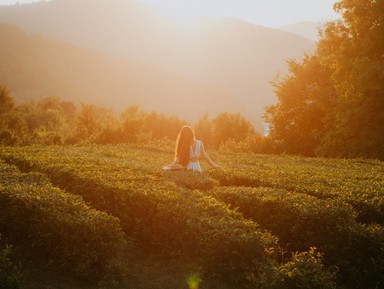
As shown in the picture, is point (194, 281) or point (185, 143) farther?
point (185, 143)

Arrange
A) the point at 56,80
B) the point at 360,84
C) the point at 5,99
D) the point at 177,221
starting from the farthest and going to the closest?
the point at 56,80
the point at 5,99
the point at 360,84
the point at 177,221

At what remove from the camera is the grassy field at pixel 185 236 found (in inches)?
287

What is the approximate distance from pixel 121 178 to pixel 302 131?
1022 inches

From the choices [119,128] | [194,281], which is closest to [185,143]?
[194,281]

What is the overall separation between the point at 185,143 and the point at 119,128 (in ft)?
86.1

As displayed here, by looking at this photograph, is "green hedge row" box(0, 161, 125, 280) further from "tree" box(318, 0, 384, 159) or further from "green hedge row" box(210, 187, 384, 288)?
"tree" box(318, 0, 384, 159)

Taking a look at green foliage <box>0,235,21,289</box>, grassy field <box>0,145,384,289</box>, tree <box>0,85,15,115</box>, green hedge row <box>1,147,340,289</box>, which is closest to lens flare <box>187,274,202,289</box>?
grassy field <box>0,145,384,289</box>

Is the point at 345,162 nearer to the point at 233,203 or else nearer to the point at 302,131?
the point at 233,203

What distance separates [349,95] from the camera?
26.7 meters

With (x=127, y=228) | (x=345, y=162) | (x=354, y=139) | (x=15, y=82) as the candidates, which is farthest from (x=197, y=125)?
(x=15, y=82)

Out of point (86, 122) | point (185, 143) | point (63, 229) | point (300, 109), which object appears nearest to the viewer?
point (63, 229)

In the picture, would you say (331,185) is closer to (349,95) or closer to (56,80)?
(349,95)

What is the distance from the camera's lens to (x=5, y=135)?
125 feet

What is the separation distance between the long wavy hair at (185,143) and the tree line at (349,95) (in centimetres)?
1600
